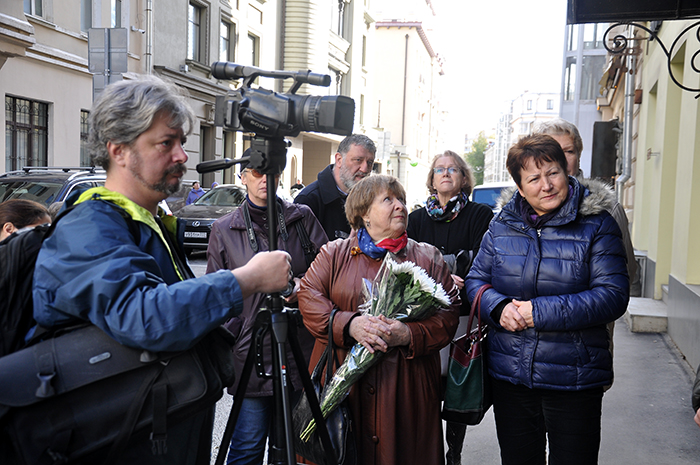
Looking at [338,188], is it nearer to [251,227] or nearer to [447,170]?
[447,170]

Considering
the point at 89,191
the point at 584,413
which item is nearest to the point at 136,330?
the point at 89,191

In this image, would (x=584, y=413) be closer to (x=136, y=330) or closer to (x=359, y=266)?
(x=359, y=266)

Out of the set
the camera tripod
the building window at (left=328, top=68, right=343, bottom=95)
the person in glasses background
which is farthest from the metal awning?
the building window at (left=328, top=68, right=343, bottom=95)

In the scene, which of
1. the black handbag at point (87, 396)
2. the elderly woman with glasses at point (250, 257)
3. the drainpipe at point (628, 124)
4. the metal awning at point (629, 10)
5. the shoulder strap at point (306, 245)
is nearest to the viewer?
the black handbag at point (87, 396)

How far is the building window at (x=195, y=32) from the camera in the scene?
2127 cm

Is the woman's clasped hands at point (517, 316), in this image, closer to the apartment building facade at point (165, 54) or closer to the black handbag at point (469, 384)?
the black handbag at point (469, 384)

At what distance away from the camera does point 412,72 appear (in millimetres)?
55906

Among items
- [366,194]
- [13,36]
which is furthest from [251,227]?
[13,36]

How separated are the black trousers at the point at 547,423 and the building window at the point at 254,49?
2371 centimetres

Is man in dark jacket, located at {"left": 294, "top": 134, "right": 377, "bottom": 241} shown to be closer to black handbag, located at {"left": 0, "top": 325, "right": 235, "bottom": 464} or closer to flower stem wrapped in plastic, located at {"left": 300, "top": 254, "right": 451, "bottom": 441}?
flower stem wrapped in plastic, located at {"left": 300, "top": 254, "right": 451, "bottom": 441}

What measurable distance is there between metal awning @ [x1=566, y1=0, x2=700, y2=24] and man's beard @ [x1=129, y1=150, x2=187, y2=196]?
3.65m

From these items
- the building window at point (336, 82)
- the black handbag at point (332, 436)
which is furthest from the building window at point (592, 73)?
the black handbag at point (332, 436)

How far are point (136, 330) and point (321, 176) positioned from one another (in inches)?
113

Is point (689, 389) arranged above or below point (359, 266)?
below
